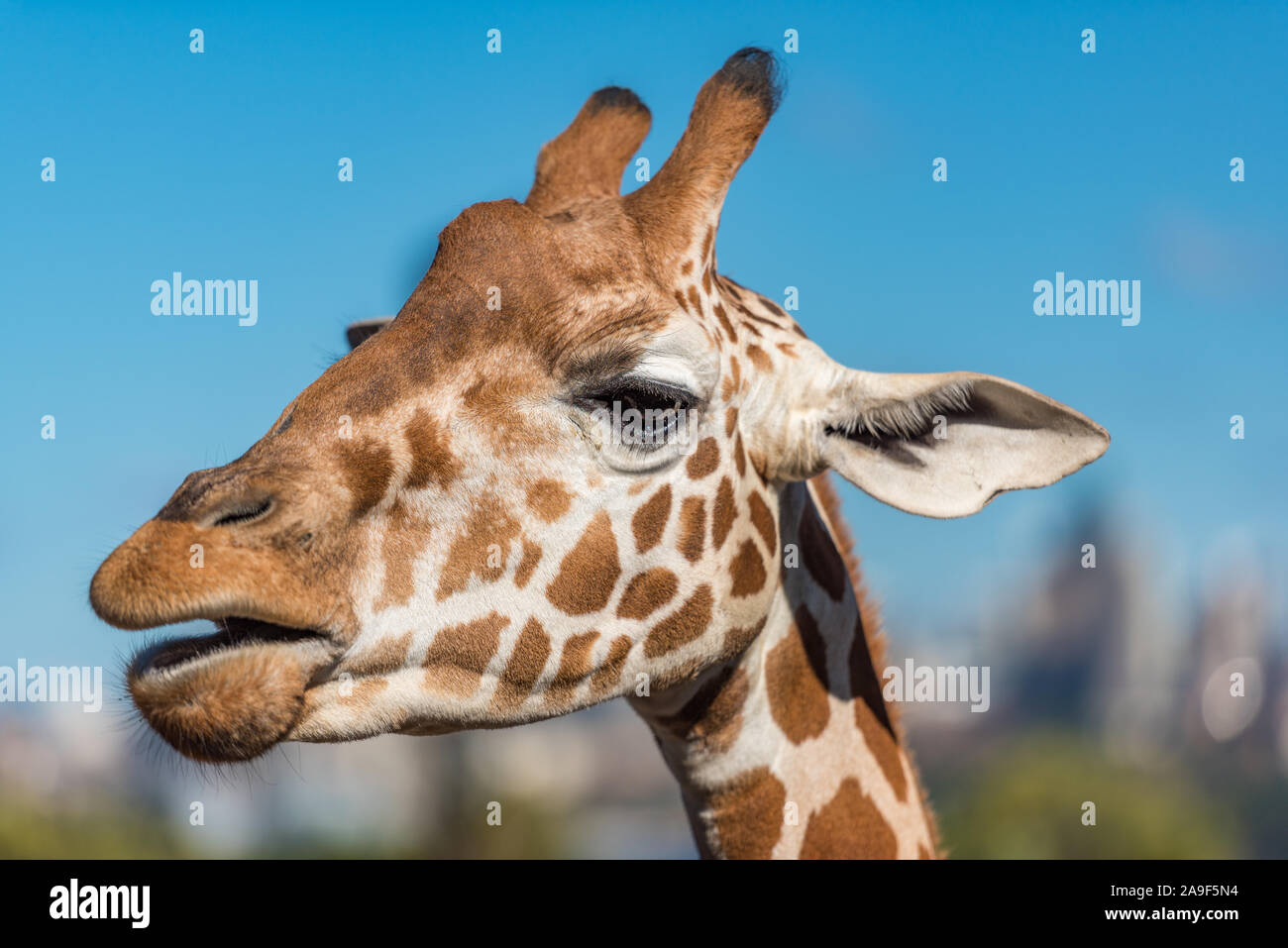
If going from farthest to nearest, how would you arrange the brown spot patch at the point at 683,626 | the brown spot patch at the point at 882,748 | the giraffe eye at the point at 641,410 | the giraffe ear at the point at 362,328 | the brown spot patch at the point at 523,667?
the giraffe ear at the point at 362,328
the brown spot patch at the point at 882,748
the brown spot patch at the point at 683,626
the giraffe eye at the point at 641,410
the brown spot patch at the point at 523,667

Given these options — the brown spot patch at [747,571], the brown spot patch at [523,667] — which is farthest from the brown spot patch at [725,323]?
the brown spot patch at [523,667]

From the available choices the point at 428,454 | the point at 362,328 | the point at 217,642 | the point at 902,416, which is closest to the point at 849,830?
the point at 902,416

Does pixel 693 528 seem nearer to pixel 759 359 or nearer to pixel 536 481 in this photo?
pixel 536 481

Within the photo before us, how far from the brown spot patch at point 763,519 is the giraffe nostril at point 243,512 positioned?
181 centimetres

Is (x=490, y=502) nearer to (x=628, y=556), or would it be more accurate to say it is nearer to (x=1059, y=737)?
(x=628, y=556)

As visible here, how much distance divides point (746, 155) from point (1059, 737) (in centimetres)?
2195

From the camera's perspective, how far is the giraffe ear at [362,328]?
469cm

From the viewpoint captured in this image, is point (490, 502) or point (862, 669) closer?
point (490, 502)

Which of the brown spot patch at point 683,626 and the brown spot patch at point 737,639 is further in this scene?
the brown spot patch at point 737,639

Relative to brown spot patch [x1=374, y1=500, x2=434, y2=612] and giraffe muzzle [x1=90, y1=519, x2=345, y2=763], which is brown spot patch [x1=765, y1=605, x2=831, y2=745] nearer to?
brown spot patch [x1=374, y1=500, x2=434, y2=612]

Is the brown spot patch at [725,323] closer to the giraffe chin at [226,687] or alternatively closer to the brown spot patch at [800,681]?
the brown spot patch at [800,681]

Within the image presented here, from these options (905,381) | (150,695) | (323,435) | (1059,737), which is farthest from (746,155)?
(1059,737)

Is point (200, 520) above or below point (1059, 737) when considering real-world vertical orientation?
above

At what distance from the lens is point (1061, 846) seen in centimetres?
1705
